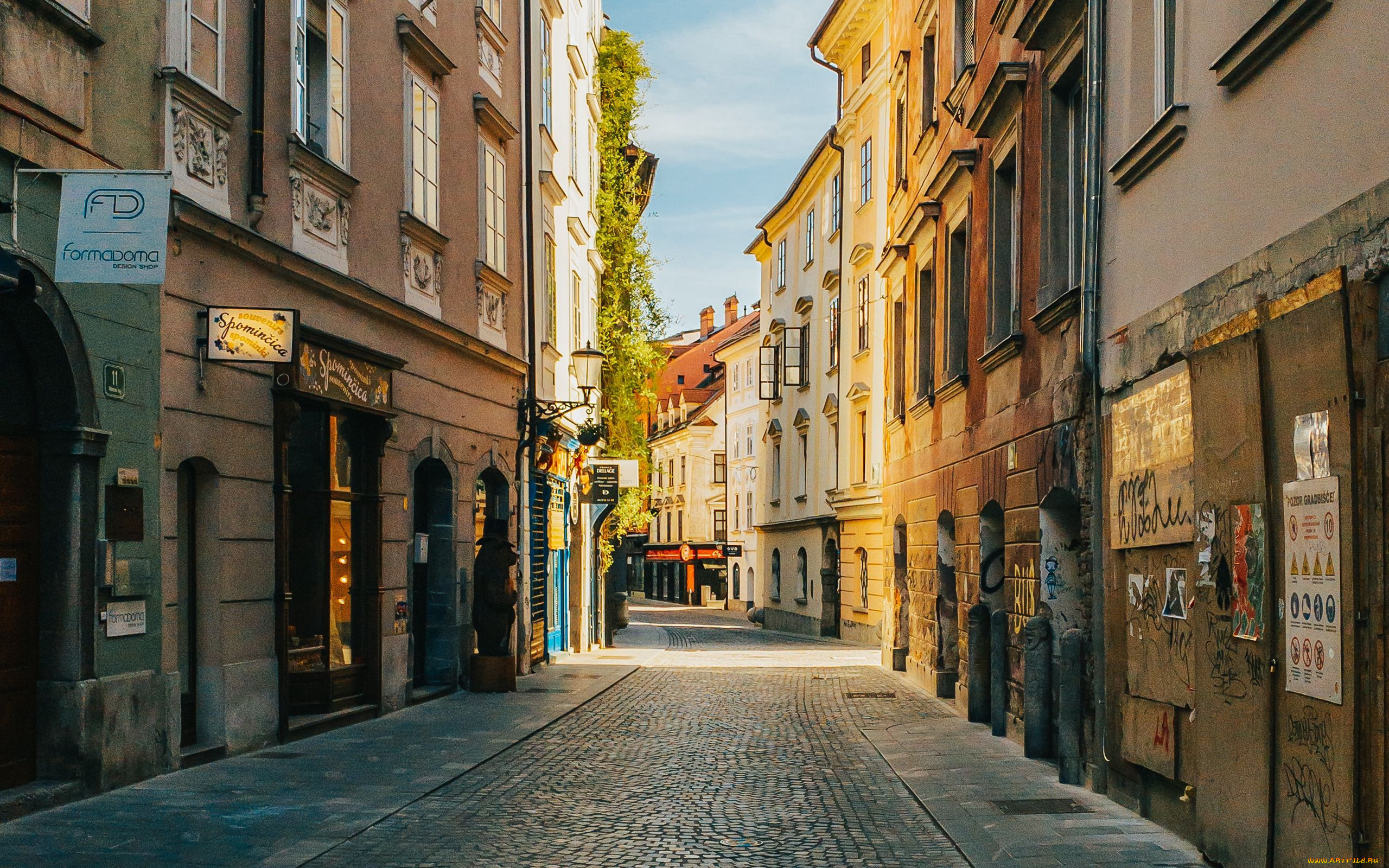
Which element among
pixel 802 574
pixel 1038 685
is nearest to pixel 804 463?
pixel 802 574

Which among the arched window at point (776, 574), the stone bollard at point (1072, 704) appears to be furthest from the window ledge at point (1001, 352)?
the arched window at point (776, 574)

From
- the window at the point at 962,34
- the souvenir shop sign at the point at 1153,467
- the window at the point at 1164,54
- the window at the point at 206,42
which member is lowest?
the souvenir shop sign at the point at 1153,467

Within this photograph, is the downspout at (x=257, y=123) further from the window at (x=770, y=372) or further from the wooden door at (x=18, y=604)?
the window at (x=770, y=372)

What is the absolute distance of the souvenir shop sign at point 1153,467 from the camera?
902 cm

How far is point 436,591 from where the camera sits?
19.2 meters

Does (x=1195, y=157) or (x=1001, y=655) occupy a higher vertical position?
(x=1195, y=157)

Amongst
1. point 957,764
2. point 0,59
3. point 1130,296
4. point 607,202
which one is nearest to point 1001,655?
point 957,764

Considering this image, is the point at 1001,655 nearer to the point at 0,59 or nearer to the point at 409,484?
the point at 409,484

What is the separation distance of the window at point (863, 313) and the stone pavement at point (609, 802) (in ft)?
66.5

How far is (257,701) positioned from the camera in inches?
504

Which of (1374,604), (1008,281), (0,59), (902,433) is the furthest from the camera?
(902,433)

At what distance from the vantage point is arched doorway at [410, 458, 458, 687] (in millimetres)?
19031

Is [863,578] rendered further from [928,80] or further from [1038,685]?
[1038,685]

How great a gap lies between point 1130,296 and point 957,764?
4.40m
